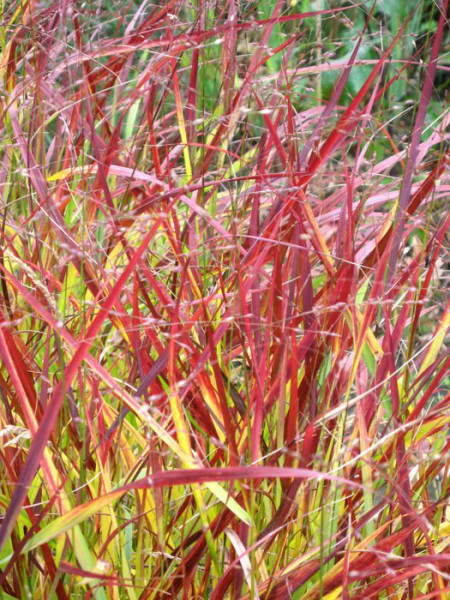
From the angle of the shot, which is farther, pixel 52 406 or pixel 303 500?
pixel 303 500

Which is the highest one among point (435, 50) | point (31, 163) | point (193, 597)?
point (435, 50)

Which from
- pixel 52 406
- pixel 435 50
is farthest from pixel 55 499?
pixel 435 50

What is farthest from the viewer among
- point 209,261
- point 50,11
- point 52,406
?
point 50,11

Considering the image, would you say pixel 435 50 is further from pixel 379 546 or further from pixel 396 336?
pixel 379 546

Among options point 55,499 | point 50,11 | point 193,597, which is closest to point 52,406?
point 55,499

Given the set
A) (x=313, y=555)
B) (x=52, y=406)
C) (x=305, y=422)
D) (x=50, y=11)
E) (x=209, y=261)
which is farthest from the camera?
(x=50, y=11)

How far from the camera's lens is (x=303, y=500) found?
0.67 m

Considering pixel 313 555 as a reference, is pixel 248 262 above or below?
above

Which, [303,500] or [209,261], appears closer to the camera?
[303,500]

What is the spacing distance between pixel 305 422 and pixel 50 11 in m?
0.70

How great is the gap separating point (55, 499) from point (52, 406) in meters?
0.09

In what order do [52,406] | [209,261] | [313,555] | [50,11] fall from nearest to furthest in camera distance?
1. [52,406]
2. [313,555]
3. [209,261]
4. [50,11]

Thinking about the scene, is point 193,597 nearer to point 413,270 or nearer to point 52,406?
point 52,406

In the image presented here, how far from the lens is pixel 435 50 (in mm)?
697
